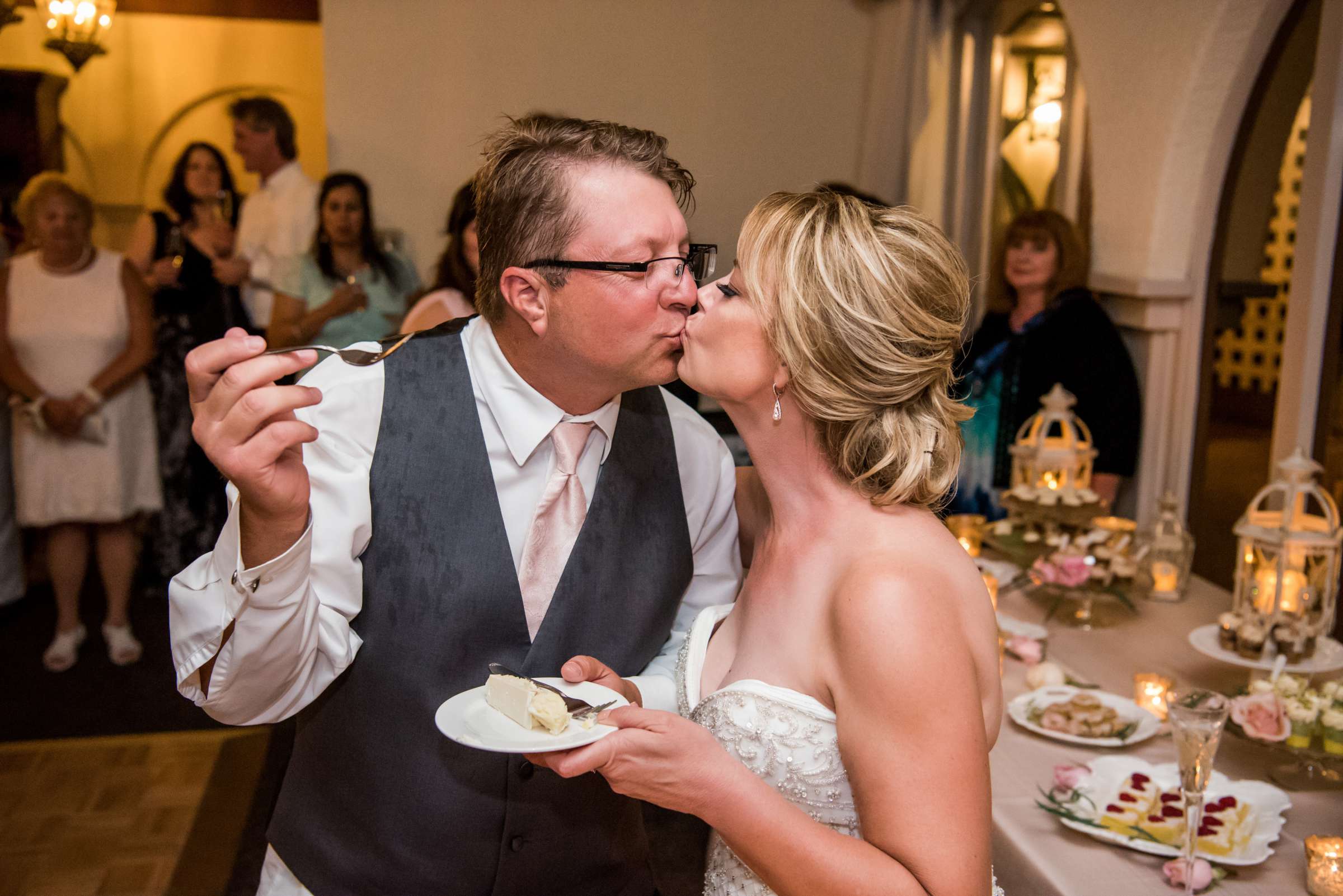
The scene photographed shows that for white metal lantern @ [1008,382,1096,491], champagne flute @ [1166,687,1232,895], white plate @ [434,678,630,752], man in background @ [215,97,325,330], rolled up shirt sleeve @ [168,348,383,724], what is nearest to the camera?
white plate @ [434,678,630,752]

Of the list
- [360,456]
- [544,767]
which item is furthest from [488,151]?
[544,767]

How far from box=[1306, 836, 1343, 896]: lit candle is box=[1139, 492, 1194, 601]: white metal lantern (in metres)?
1.39

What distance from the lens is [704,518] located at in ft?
5.64

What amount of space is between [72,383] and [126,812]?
1.83 meters

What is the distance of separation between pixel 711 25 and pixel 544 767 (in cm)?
502

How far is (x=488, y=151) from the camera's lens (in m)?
1.61

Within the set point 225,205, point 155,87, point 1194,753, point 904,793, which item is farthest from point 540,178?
point 155,87

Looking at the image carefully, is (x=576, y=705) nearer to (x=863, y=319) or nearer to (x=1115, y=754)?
(x=863, y=319)

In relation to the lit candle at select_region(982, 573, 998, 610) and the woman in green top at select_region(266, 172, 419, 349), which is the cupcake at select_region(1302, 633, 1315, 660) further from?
the woman in green top at select_region(266, 172, 419, 349)

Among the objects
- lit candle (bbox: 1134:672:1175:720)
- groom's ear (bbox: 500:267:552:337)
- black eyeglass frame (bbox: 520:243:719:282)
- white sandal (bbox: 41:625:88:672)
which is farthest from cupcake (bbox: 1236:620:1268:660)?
white sandal (bbox: 41:625:88:672)

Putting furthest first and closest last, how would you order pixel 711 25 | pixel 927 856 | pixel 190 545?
pixel 711 25
pixel 190 545
pixel 927 856

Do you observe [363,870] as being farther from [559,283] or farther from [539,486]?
[559,283]

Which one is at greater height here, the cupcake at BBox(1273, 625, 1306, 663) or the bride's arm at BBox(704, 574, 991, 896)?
the bride's arm at BBox(704, 574, 991, 896)

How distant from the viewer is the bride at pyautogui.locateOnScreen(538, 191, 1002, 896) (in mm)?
1186
